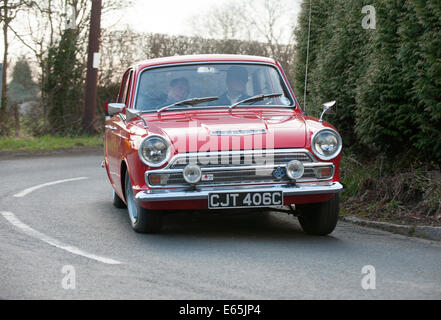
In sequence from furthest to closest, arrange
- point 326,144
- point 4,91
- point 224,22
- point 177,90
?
point 224,22
point 4,91
point 177,90
point 326,144

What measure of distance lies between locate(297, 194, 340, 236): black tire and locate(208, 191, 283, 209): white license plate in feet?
1.96

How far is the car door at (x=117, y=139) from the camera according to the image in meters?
8.30

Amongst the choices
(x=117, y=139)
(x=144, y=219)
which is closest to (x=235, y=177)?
(x=144, y=219)

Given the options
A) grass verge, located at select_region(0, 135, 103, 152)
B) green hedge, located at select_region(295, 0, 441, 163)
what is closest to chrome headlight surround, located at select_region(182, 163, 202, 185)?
green hedge, located at select_region(295, 0, 441, 163)

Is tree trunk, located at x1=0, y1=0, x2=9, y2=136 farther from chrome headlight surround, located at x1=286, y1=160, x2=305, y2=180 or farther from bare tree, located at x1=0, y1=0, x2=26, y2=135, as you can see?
chrome headlight surround, located at x1=286, y1=160, x2=305, y2=180

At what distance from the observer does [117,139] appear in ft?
27.7

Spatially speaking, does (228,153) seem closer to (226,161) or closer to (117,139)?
(226,161)

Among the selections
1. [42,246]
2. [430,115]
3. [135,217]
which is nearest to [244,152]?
[135,217]

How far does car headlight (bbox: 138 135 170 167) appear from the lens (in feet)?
23.3

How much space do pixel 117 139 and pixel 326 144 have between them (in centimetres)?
239

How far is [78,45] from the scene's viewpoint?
2433 cm

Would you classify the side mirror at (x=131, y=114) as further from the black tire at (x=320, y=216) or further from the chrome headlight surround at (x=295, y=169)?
the black tire at (x=320, y=216)

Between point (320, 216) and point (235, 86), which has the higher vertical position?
point (235, 86)

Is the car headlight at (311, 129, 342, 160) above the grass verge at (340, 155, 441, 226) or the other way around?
above
